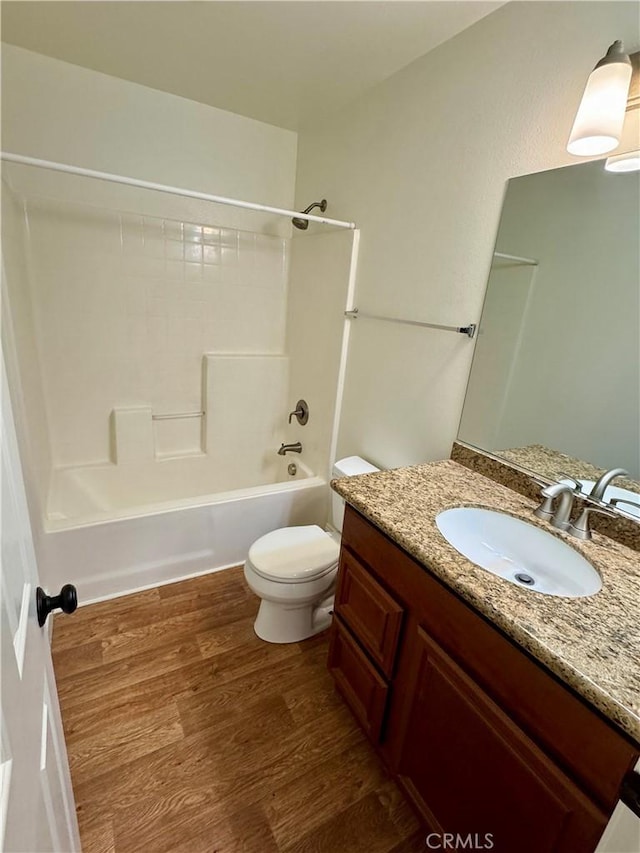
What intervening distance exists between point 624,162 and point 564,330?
17.2 inches

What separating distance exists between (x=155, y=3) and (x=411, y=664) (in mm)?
2239

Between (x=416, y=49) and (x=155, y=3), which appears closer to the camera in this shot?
(x=155, y=3)

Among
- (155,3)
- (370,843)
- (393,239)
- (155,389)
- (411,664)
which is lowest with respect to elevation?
(370,843)

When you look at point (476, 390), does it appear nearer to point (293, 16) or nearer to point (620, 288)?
point (620, 288)

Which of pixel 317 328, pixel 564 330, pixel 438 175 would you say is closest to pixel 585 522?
pixel 564 330

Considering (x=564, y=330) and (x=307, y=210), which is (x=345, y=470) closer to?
(x=564, y=330)

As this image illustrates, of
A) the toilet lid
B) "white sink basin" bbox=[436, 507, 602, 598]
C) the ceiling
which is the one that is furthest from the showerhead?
"white sink basin" bbox=[436, 507, 602, 598]

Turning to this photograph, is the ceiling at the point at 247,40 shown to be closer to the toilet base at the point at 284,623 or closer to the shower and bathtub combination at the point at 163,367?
the shower and bathtub combination at the point at 163,367

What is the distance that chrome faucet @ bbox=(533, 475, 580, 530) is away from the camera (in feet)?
3.54

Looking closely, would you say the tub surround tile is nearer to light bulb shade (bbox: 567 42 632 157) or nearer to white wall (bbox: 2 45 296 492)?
light bulb shade (bbox: 567 42 632 157)

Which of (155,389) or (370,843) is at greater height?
(155,389)

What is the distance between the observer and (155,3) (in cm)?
135

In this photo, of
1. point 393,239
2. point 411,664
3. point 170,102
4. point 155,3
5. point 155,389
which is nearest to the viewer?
point 411,664

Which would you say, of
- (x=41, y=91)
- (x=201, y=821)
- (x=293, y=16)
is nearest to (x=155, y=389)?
(x=41, y=91)
